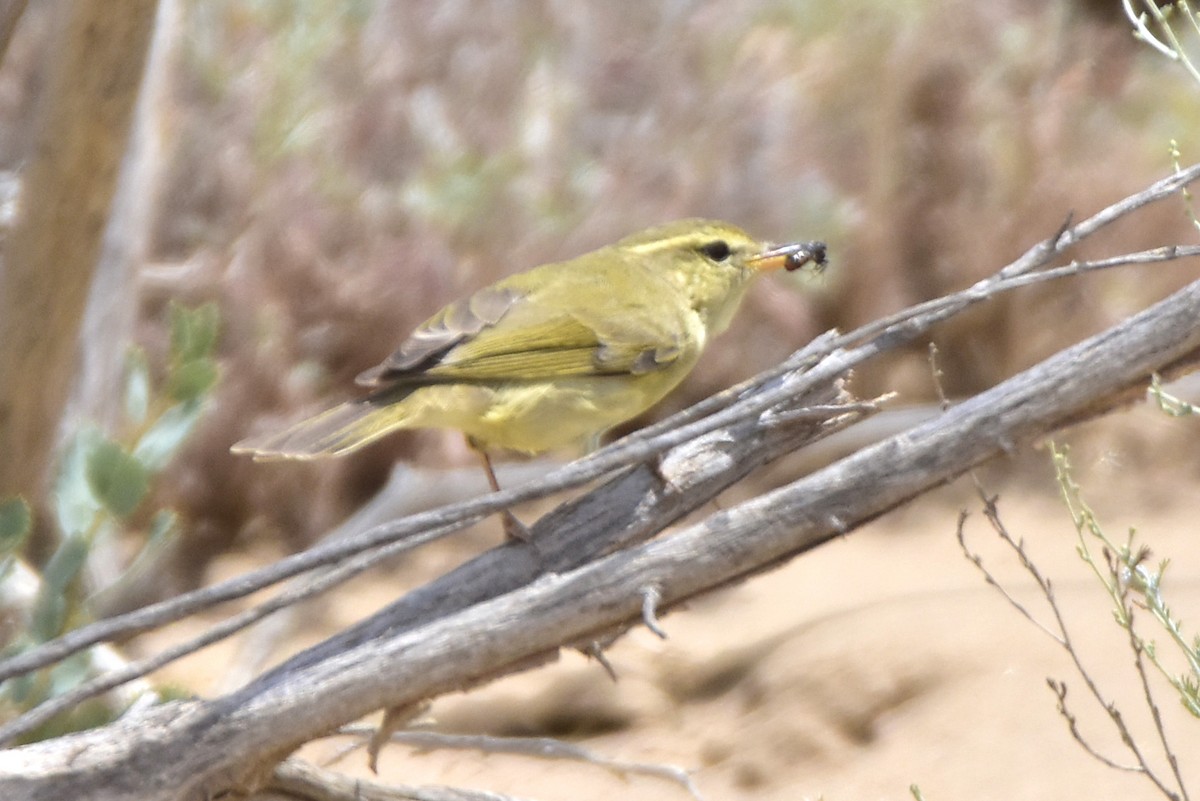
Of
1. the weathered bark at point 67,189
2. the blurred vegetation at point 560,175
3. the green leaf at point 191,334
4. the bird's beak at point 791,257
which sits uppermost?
the blurred vegetation at point 560,175

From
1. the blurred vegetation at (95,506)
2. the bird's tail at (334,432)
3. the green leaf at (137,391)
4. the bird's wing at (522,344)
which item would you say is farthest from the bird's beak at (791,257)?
the green leaf at (137,391)

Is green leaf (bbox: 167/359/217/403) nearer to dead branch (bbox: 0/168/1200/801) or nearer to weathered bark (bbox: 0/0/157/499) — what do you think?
weathered bark (bbox: 0/0/157/499)

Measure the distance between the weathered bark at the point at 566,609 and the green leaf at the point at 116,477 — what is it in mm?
616

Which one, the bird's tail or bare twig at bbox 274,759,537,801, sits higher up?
the bird's tail

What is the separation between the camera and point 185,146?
5.87m

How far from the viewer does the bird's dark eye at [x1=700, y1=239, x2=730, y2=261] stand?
12.4ft

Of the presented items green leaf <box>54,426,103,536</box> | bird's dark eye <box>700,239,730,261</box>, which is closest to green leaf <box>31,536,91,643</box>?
green leaf <box>54,426,103,536</box>

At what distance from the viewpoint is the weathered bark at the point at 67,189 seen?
3270 millimetres

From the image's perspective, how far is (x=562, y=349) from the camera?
3486 mm

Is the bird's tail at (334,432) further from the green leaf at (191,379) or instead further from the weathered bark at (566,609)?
the weathered bark at (566,609)

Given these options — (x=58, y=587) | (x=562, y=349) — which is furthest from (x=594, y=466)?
(x=562, y=349)

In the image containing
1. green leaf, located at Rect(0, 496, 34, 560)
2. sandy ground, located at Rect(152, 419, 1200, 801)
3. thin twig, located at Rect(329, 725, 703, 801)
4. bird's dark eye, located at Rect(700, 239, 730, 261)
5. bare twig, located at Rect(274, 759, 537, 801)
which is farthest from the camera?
bird's dark eye, located at Rect(700, 239, 730, 261)

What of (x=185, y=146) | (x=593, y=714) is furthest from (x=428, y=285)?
(x=593, y=714)

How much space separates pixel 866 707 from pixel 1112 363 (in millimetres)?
2101
